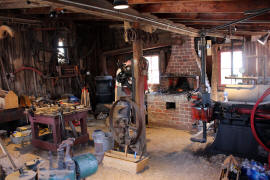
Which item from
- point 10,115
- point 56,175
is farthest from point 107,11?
point 10,115

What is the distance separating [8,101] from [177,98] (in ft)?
16.0

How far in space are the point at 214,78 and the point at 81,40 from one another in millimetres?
5723

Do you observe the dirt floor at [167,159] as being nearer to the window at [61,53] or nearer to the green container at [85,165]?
the green container at [85,165]

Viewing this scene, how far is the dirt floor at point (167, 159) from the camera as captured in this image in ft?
13.5

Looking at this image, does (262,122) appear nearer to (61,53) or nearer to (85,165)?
(85,165)

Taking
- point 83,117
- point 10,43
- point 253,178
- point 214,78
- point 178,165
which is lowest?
point 178,165

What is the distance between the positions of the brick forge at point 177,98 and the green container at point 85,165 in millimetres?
4821

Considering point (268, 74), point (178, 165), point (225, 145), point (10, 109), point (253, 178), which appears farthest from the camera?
point (268, 74)

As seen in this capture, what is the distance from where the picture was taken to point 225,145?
4.79 meters

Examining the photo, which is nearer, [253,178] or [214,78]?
[253,178]

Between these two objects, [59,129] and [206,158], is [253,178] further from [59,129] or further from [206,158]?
[59,129]

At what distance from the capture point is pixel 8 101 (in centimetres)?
665

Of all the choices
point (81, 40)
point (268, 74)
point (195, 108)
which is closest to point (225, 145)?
point (195, 108)

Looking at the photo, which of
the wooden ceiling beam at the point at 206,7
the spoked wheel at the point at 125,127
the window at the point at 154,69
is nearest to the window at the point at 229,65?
the window at the point at 154,69
